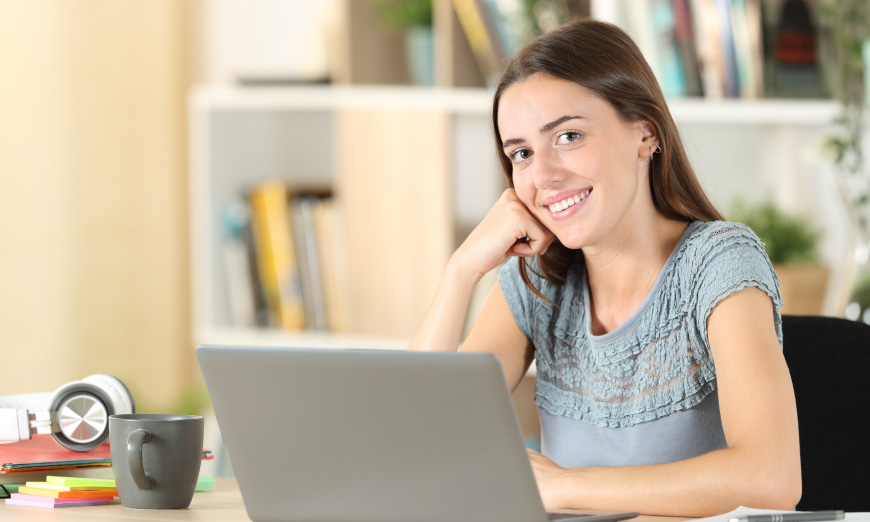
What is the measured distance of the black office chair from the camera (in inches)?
54.9

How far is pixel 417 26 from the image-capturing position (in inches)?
104

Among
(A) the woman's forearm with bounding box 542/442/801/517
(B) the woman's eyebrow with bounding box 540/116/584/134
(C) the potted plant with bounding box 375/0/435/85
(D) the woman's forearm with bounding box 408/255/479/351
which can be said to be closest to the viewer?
(A) the woman's forearm with bounding box 542/442/801/517

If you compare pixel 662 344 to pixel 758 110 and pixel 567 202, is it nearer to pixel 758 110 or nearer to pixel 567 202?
pixel 567 202

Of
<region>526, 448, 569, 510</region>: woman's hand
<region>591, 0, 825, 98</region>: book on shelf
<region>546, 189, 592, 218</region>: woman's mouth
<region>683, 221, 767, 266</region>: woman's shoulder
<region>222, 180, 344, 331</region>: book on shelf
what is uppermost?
<region>591, 0, 825, 98</region>: book on shelf

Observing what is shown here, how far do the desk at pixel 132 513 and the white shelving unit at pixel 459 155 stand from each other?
1317mm

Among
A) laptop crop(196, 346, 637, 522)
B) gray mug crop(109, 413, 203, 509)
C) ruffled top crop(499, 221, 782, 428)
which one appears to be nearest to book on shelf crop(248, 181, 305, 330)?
ruffled top crop(499, 221, 782, 428)

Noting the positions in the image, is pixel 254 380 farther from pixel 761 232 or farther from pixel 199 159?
pixel 199 159

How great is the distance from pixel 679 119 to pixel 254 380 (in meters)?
1.57

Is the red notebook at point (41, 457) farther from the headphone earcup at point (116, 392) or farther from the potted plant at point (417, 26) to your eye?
the potted plant at point (417, 26)

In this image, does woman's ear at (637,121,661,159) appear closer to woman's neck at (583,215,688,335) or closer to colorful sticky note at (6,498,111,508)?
woman's neck at (583,215,688,335)

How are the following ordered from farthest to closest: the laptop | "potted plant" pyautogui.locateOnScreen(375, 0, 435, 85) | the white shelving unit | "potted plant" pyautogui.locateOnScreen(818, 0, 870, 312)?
"potted plant" pyautogui.locateOnScreen(375, 0, 435, 85), the white shelving unit, "potted plant" pyautogui.locateOnScreen(818, 0, 870, 312), the laptop

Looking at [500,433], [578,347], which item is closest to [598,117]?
[578,347]

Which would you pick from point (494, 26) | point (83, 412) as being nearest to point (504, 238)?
point (83, 412)

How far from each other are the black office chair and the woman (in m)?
0.15
